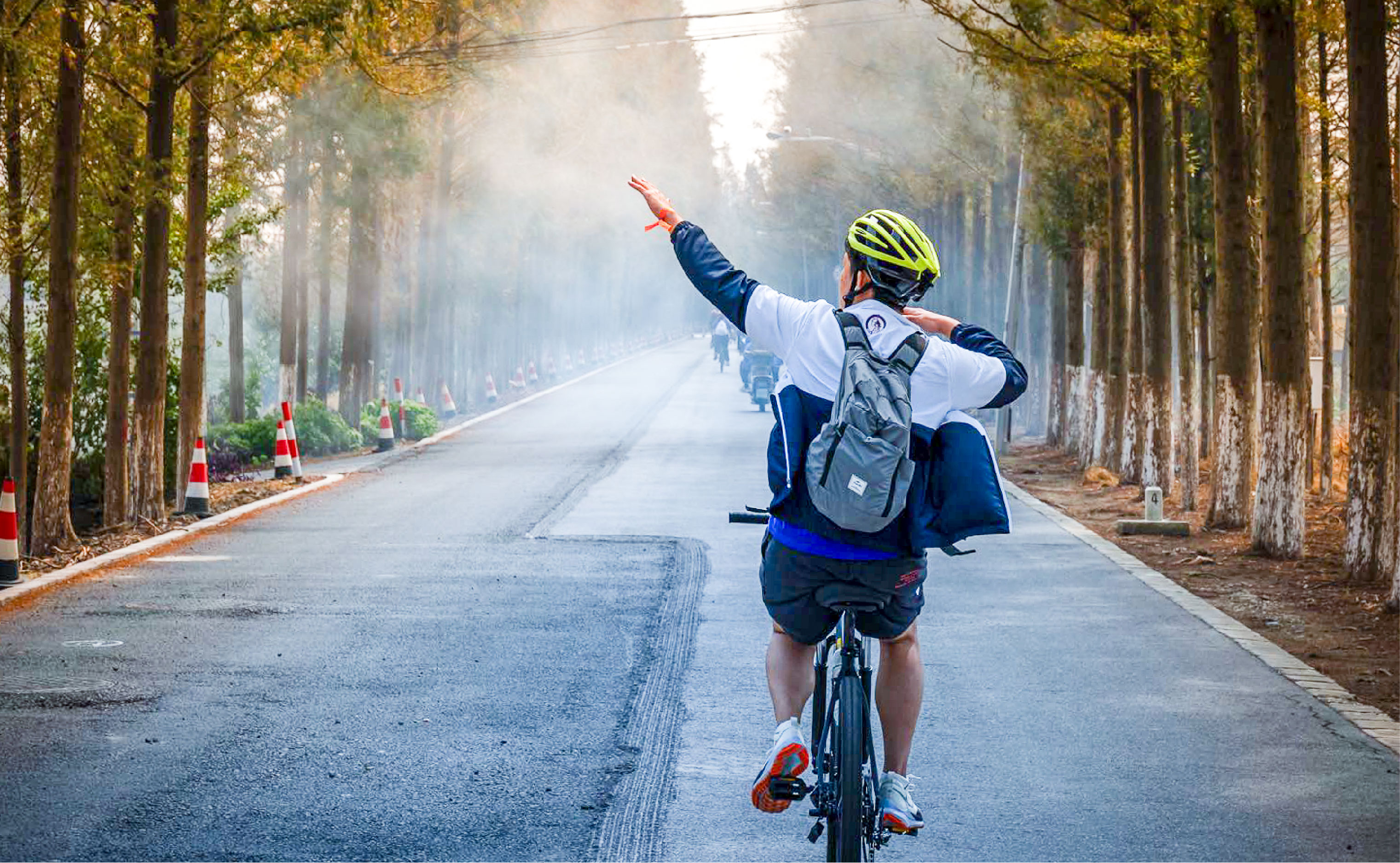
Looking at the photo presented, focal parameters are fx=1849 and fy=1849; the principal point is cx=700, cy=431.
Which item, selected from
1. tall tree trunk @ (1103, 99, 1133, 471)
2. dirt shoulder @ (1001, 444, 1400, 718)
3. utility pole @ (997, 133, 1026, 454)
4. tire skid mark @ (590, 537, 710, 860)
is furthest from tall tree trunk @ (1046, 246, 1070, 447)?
tire skid mark @ (590, 537, 710, 860)

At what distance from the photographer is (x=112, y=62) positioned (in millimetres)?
19234

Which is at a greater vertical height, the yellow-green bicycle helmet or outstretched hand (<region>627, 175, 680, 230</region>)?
outstretched hand (<region>627, 175, 680, 230</region>)

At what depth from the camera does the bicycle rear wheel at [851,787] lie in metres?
4.79

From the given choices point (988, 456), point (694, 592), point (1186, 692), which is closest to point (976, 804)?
point (988, 456)

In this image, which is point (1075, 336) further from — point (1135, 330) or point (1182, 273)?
point (1182, 273)

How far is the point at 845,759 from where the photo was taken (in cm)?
480

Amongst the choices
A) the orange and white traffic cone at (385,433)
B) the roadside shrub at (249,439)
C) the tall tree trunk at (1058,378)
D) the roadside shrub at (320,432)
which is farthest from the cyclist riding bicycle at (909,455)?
the orange and white traffic cone at (385,433)

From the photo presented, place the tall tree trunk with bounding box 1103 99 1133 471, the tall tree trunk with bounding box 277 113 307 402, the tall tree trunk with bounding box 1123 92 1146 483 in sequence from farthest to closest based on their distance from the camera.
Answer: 1. the tall tree trunk with bounding box 277 113 307 402
2. the tall tree trunk with bounding box 1103 99 1133 471
3. the tall tree trunk with bounding box 1123 92 1146 483

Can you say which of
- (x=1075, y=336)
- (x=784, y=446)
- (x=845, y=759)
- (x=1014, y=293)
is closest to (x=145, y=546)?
(x=784, y=446)

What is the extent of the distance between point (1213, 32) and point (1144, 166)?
12.7ft

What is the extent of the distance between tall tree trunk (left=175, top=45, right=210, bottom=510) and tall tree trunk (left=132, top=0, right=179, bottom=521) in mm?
A: 671

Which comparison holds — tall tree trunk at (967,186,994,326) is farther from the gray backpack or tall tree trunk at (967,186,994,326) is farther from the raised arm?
the gray backpack

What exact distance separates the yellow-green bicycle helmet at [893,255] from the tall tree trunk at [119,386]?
603 inches

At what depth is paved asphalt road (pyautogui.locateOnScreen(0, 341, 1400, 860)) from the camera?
6.06m
